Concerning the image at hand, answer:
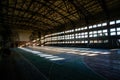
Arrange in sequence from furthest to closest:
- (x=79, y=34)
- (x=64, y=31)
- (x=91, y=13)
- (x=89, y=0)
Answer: (x=64, y=31) → (x=79, y=34) → (x=91, y=13) → (x=89, y=0)

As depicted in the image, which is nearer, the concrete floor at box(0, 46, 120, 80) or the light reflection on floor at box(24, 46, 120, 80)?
the concrete floor at box(0, 46, 120, 80)

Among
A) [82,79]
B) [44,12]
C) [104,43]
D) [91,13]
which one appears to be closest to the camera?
[82,79]

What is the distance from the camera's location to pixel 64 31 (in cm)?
2781

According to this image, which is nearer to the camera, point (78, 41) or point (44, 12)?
point (44, 12)

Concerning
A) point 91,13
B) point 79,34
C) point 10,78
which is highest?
point 91,13

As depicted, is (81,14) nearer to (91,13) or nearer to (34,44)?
(91,13)

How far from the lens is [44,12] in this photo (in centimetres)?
A: 2078

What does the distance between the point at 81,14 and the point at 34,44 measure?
23.6 meters

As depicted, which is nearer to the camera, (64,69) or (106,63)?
(64,69)

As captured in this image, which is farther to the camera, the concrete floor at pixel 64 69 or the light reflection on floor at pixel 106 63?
the light reflection on floor at pixel 106 63

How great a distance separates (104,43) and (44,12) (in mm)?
12093

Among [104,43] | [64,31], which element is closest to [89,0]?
[104,43]

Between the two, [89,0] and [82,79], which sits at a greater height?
[89,0]

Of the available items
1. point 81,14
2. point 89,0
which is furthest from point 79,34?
point 89,0
